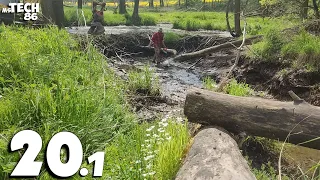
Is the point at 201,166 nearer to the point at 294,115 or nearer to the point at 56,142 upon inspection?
the point at 56,142

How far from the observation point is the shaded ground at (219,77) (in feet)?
19.2

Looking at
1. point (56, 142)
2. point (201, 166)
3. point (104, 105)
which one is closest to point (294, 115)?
point (201, 166)

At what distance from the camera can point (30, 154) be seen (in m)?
2.94

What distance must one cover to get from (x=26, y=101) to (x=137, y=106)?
3419 millimetres

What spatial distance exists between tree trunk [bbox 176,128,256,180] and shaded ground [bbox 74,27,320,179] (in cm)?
100

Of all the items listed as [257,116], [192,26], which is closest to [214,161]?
[257,116]

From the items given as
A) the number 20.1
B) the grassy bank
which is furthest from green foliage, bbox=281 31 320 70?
the number 20.1

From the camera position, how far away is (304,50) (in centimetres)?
909

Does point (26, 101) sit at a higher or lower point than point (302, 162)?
higher

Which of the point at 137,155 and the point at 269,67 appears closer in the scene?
the point at 137,155

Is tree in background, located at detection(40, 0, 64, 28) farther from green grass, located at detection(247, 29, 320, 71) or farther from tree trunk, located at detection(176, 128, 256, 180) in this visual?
tree trunk, located at detection(176, 128, 256, 180)

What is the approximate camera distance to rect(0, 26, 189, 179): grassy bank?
3.51 metres

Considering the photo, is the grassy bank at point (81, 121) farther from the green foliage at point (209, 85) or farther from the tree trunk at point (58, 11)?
the tree trunk at point (58, 11)

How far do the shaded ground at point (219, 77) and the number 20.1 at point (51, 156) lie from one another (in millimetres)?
2537
